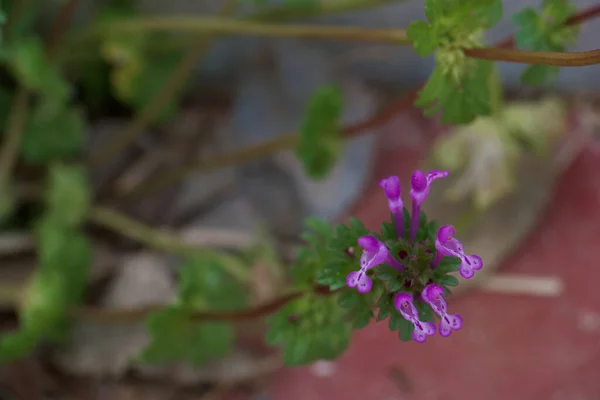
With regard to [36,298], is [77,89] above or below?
above

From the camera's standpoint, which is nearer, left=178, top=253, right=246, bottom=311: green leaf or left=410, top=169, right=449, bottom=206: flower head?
left=410, top=169, right=449, bottom=206: flower head

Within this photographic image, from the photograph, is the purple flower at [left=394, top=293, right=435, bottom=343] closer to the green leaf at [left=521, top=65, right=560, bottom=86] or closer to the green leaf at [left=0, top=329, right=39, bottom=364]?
the green leaf at [left=521, top=65, right=560, bottom=86]

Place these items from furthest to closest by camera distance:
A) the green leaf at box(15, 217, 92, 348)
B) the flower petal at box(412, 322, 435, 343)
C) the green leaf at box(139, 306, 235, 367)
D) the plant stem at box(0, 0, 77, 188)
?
the plant stem at box(0, 0, 77, 188) < the green leaf at box(15, 217, 92, 348) < the green leaf at box(139, 306, 235, 367) < the flower petal at box(412, 322, 435, 343)

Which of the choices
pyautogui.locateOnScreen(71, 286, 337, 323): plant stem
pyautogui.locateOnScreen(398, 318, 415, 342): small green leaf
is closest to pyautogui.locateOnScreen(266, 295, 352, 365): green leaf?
pyautogui.locateOnScreen(71, 286, 337, 323): plant stem

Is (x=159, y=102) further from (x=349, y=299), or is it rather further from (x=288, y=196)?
(x=349, y=299)

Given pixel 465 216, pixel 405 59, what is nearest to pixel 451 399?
pixel 465 216

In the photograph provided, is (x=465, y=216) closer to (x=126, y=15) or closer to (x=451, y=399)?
(x=451, y=399)

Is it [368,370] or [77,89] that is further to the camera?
[77,89]

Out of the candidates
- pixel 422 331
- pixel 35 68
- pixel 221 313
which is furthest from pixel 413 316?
pixel 35 68
